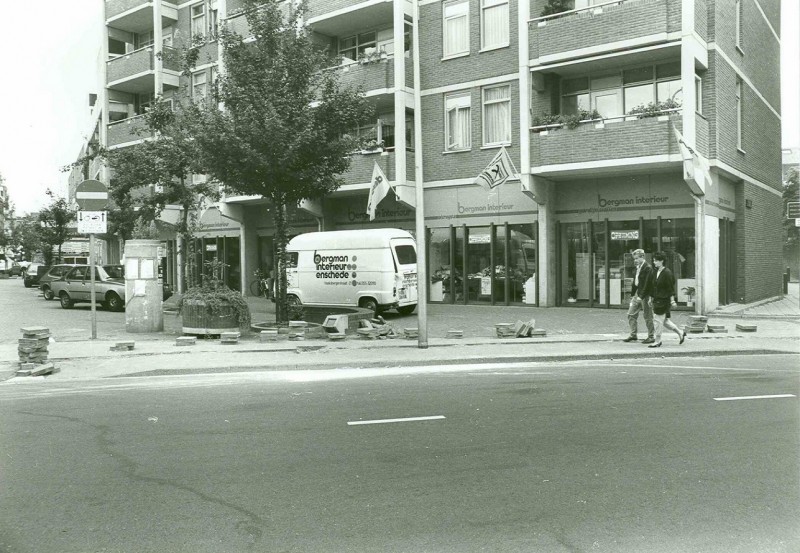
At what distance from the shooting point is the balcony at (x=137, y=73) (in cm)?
3547

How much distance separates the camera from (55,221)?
4381 centimetres

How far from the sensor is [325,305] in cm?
2091

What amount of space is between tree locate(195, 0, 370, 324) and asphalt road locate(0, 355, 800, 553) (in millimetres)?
7097

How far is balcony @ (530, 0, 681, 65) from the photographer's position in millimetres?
18875

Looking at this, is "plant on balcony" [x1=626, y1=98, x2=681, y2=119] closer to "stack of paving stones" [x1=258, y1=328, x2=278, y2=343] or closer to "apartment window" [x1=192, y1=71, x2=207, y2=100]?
"stack of paving stones" [x1=258, y1=328, x2=278, y2=343]

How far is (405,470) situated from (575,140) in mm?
16321

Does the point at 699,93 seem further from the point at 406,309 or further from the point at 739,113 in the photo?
the point at 406,309

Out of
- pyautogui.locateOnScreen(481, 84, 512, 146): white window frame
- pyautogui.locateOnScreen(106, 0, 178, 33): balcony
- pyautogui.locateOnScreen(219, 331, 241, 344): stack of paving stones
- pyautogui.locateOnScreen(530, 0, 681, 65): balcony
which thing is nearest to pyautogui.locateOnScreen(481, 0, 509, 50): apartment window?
pyautogui.locateOnScreen(481, 84, 512, 146): white window frame

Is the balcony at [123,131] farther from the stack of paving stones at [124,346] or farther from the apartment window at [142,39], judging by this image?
the stack of paving stones at [124,346]

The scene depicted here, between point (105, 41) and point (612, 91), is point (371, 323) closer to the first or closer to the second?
point (612, 91)

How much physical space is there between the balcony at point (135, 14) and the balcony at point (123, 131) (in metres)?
5.04

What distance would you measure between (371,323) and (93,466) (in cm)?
1068

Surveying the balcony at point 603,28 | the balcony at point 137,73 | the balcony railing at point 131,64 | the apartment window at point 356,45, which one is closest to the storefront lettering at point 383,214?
the apartment window at point 356,45

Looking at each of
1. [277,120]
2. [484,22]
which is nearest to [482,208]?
[484,22]
